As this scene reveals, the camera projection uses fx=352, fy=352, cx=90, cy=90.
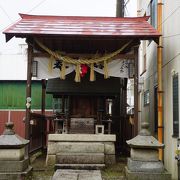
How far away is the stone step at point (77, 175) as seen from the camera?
411 inches

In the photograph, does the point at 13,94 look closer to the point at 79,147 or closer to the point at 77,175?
the point at 79,147

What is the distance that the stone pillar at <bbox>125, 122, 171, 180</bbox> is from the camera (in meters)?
9.40

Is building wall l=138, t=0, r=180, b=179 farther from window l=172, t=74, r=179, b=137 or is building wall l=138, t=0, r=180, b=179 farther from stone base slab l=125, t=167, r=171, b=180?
stone base slab l=125, t=167, r=171, b=180

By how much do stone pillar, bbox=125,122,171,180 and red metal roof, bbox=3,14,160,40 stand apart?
13.3ft

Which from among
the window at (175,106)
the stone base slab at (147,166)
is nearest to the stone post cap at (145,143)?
the stone base slab at (147,166)

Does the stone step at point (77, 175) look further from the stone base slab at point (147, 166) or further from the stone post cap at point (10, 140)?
the stone post cap at point (10, 140)

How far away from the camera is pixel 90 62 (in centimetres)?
1333

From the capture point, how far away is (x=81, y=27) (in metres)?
13.1

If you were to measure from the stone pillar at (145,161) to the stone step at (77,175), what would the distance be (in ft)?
4.34

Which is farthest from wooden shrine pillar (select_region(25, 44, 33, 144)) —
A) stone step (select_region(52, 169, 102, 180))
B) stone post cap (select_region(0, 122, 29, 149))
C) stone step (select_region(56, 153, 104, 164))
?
stone post cap (select_region(0, 122, 29, 149))

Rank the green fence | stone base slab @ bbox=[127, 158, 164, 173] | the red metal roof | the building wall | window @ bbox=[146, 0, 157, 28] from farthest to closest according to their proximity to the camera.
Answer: the green fence < window @ bbox=[146, 0, 157, 28] < the red metal roof < the building wall < stone base slab @ bbox=[127, 158, 164, 173]

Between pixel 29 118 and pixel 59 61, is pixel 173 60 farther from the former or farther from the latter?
pixel 29 118

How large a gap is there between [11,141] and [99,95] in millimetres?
6038

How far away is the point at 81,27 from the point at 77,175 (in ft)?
17.8
